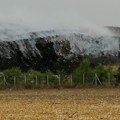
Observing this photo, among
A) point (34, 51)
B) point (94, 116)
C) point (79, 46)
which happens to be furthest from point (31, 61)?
point (94, 116)

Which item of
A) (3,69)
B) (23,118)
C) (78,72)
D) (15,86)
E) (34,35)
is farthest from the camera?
(34,35)

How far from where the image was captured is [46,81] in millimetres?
49219

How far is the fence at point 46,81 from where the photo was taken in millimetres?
46688

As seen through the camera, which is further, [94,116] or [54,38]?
[54,38]

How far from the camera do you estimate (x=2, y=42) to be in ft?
190

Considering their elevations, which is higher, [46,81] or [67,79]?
[67,79]

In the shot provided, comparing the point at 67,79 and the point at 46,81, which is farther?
the point at 67,79

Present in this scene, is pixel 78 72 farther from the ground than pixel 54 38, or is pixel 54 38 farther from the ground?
pixel 54 38

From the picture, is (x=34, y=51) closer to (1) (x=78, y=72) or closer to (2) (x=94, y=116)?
(1) (x=78, y=72)

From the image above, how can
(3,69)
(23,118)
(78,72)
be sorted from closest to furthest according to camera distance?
(23,118), (78,72), (3,69)

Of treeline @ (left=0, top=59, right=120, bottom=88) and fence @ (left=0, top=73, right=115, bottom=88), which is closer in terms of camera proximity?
fence @ (left=0, top=73, right=115, bottom=88)

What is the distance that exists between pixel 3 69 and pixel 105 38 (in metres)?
13.9

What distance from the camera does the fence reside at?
46688mm

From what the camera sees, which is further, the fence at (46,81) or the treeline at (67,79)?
the treeline at (67,79)
